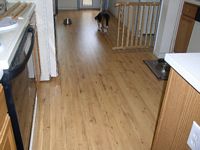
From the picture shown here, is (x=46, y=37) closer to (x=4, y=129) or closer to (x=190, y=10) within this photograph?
(x=4, y=129)

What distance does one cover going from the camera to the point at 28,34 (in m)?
1.48

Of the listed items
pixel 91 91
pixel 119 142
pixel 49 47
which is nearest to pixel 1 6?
pixel 49 47

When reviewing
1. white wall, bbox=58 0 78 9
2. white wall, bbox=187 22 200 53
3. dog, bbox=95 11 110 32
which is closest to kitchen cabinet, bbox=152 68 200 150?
white wall, bbox=187 22 200 53

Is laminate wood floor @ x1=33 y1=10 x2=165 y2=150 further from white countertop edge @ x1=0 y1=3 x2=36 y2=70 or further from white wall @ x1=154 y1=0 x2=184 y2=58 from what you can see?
white countertop edge @ x1=0 y1=3 x2=36 y2=70

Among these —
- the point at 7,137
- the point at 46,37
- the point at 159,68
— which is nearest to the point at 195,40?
the point at 159,68

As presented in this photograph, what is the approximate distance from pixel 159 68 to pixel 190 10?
0.89 metres

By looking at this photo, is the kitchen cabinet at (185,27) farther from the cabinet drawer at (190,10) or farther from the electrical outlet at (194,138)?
the electrical outlet at (194,138)

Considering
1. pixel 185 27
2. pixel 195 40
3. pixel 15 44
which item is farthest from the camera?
pixel 185 27

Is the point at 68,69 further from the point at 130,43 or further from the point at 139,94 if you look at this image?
the point at 130,43

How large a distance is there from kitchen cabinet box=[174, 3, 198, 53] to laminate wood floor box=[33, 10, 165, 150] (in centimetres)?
53

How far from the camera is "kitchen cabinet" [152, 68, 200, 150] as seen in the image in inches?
29.7

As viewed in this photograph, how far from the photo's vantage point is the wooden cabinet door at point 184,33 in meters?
2.84

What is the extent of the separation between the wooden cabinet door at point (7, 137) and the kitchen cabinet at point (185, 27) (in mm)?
2640

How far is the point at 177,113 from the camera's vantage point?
2.87ft
